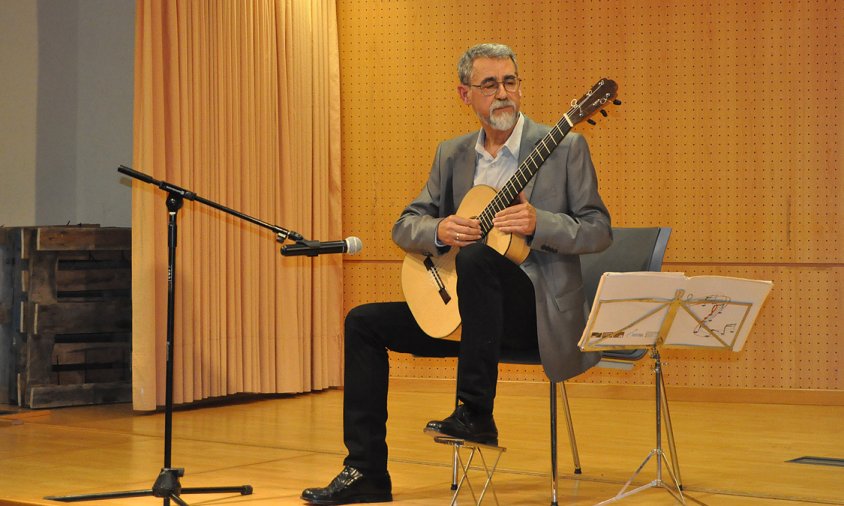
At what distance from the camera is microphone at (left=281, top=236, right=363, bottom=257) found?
307 cm

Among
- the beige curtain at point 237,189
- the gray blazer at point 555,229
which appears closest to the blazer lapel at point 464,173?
the gray blazer at point 555,229

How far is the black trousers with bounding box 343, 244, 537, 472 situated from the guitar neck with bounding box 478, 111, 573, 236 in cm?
20

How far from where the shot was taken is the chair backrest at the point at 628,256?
13.0 feet

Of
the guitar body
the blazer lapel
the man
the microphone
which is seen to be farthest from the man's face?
the microphone

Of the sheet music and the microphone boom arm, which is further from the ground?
the microphone boom arm

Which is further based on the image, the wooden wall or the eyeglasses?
the wooden wall

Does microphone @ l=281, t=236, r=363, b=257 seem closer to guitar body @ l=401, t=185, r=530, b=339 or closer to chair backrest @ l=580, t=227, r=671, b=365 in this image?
guitar body @ l=401, t=185, r=530, b=339

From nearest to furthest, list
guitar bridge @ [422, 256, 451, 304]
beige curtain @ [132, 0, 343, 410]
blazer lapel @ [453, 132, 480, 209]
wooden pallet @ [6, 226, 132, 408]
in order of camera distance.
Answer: guitar bridge @ [422, 256, 451, 304] → blazer lapel @ [453, 132, 480, 209] → beige curtain @ [132, 0, 343, 410] → wooden pallet @ [6, 226, 132, 408]


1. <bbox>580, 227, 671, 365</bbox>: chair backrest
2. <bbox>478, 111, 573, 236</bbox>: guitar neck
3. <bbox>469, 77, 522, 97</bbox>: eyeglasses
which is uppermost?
<bbox>469, 77, 522, 97</bbox>: eyeglasses

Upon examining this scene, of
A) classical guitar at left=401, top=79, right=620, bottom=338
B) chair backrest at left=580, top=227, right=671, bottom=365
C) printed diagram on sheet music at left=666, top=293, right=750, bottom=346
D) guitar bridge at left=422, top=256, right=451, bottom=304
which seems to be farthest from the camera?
chair backrest at left=580, top=227, right=671, bottom=365

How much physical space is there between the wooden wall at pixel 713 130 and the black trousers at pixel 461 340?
115 inches

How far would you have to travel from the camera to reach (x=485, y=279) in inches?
124

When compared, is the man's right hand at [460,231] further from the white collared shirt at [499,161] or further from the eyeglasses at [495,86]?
the eyeglasses at [495,86]

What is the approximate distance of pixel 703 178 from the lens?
6.06 metres
